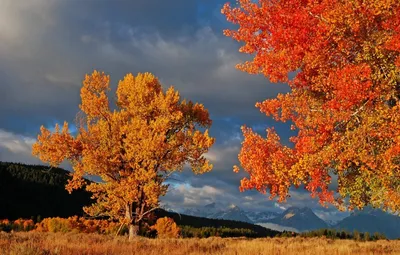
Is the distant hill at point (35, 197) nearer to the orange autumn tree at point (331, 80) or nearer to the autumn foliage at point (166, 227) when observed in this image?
the autumn foliage at point (166, 227)

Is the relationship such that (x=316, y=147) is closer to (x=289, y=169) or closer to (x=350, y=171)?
(x=289, y=169)

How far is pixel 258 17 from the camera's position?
16109 mm

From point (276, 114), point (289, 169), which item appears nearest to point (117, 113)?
point (276, 114)

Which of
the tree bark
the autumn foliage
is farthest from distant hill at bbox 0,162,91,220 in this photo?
the tree bark

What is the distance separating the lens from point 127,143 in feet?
104

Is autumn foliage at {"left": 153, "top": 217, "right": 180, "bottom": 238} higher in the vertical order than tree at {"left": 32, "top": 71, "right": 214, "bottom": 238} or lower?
lower

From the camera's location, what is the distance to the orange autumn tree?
42.7 feet

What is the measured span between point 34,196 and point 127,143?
368ft

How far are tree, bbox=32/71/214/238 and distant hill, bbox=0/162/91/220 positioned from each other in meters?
84.1

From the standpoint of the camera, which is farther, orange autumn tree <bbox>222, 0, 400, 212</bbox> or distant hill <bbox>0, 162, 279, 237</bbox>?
distant hill <bbox>0, 162, 279, 237</bbox>

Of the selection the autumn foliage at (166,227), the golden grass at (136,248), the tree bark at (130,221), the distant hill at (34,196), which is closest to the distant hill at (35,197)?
the distant hill at (34,196)

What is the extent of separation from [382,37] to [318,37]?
6.56 ft

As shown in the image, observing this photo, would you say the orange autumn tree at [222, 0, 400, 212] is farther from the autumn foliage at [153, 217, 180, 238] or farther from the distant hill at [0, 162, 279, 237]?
the distant hill at [0, 162, 279, 237]

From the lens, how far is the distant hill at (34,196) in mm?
114688
